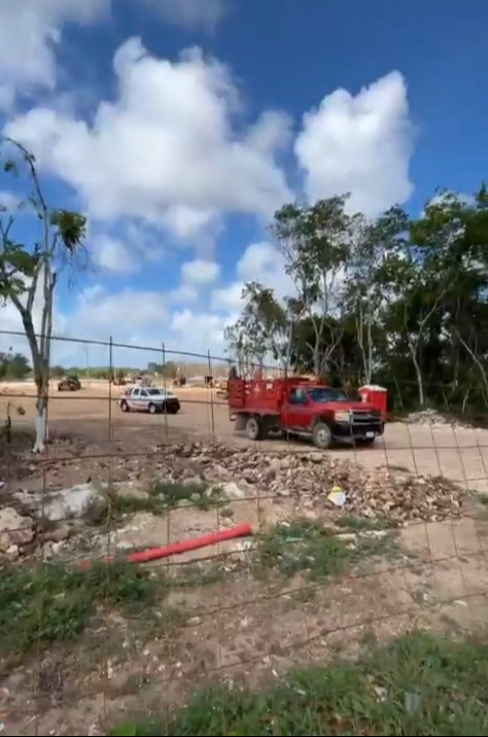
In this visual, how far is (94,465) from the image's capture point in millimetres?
8133

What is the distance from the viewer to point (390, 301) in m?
24.7

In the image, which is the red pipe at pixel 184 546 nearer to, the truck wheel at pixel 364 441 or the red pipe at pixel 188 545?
the red pipe at pixel 188 545

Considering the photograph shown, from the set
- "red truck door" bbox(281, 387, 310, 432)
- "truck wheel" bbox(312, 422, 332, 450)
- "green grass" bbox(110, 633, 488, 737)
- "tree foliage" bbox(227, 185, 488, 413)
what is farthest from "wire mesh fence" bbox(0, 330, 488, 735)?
"tree foliage" bbox(227, 185, 488, 413)

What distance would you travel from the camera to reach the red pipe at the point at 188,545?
4.33 m

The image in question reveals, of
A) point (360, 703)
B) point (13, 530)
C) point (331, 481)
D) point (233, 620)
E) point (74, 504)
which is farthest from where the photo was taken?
point (331, 481)

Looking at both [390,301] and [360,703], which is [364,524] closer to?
[360,703]

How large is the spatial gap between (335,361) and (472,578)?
73.3 feet

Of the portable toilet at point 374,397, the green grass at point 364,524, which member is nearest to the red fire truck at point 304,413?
the portable toilet at point 374,397

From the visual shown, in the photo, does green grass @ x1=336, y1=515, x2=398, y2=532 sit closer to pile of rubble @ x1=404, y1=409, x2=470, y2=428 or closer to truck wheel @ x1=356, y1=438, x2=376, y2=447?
truck wheel @ x1=356, y1=438, x2=376, y2=447

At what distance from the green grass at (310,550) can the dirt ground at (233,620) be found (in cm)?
9

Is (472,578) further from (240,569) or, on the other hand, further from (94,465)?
(94,465)

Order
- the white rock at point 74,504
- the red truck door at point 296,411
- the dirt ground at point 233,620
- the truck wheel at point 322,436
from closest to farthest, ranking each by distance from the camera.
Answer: the dirt ground at point 233,620, the white rock at point 74,504, the truck wheel at point 322,436, the red truck door at point 296,411

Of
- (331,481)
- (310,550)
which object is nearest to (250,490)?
(331,481)

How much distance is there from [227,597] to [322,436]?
7.91 meters
